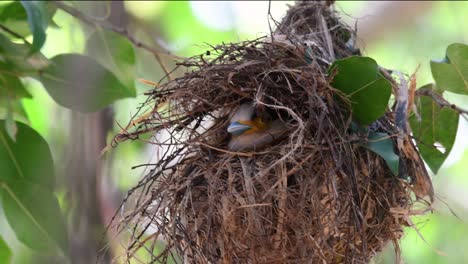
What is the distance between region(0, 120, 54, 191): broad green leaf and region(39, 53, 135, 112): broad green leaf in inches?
5.8

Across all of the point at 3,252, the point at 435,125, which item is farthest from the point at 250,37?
the point at 3,252

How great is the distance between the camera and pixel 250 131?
1410 millimetres

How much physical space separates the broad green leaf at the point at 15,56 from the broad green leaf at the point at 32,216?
0.92 ft

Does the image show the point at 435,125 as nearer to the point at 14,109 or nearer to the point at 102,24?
the point at 102,24

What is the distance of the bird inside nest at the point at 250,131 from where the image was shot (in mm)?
1404

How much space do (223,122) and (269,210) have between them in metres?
0.32

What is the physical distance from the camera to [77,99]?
1710 millimetres

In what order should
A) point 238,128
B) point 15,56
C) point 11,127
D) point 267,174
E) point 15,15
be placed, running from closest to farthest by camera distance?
point 267,174, point 238,128, point 11,127, point 15,56, point 15,15

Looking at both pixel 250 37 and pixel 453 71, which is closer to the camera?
pixel 453 71

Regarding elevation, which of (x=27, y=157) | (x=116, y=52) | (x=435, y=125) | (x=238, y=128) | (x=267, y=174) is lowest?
(x=435, y=125)

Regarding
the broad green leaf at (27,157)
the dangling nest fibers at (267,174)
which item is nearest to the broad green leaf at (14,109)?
the broad green leaf at (27,157)

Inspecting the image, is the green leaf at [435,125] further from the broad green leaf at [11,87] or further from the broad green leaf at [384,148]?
the broad green leaf at [11,87]

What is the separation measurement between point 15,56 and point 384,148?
899 mm

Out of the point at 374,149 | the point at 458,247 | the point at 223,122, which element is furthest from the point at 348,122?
the point at 458,247
